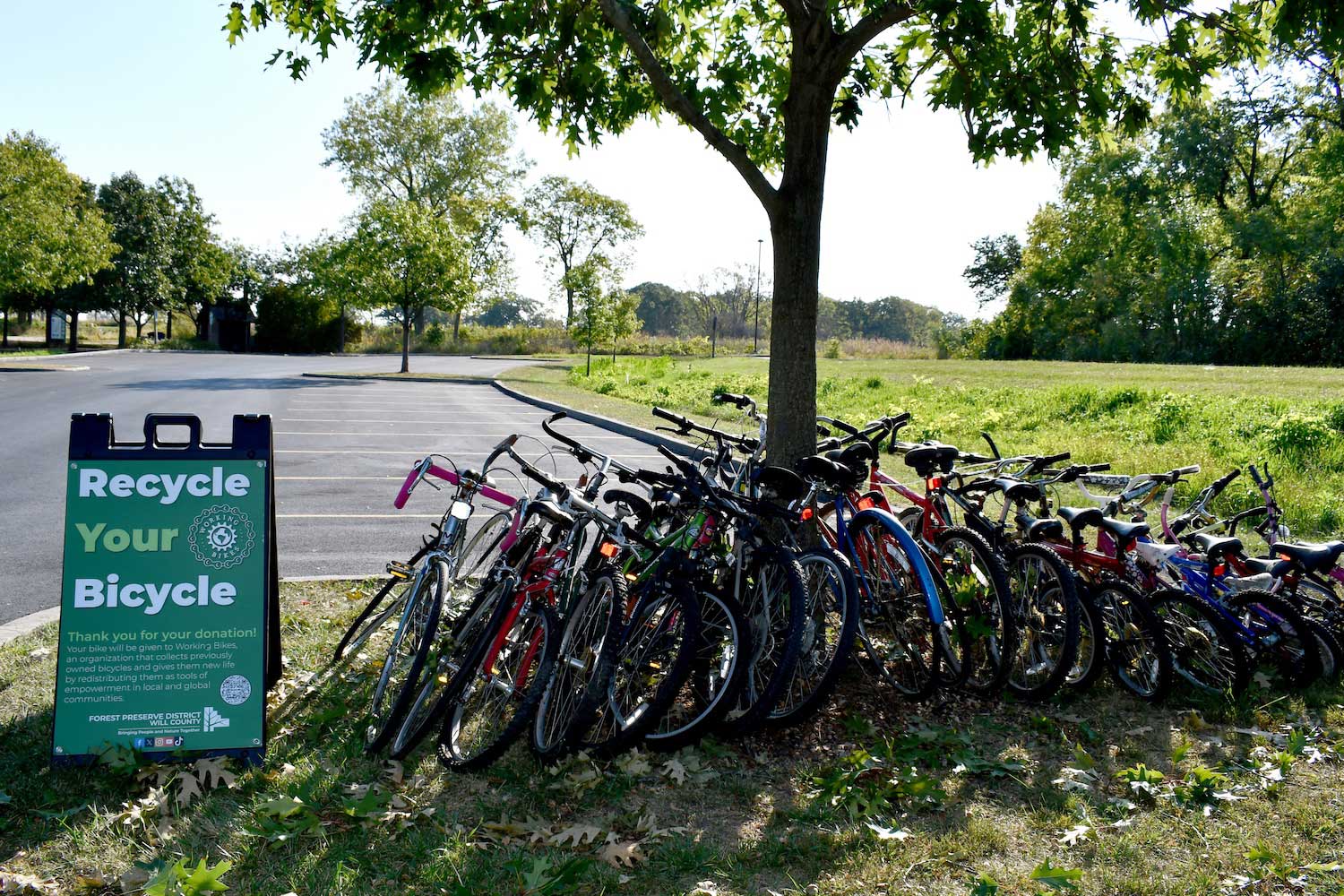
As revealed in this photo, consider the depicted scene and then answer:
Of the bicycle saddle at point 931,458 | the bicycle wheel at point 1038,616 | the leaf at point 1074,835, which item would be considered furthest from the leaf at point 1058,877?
the bicycle saddle at point 931,458

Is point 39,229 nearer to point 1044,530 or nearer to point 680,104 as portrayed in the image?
point 680,104

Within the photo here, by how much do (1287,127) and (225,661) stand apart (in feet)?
168

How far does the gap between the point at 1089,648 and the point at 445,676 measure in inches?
124

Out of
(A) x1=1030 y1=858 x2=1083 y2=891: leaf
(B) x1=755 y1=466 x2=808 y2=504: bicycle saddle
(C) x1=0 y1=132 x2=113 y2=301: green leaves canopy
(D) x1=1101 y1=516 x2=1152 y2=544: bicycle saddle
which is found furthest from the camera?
(C) x1=0 y1=132 x2=113 y2=301: green leaves canopy

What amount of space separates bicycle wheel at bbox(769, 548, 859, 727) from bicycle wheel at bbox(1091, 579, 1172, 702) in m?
1.37

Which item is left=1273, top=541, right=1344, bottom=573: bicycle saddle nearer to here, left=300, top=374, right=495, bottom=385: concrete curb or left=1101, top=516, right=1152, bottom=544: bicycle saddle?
left=1101, top=516, right=1152, bottom=544: bicycle saddle

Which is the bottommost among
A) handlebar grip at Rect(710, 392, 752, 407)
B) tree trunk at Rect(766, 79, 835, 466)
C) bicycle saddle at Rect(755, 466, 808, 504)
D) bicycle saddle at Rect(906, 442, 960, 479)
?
bicycle saddle at Rect(755, 466, 808, 504)

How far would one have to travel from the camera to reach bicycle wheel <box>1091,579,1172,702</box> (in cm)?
446

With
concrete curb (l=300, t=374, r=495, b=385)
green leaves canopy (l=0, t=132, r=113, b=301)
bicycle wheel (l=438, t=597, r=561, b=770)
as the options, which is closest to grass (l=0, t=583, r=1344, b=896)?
bicycle wheel (l=438, t=597, r=561, b=770)

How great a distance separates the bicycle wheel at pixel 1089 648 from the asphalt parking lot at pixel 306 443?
472 cm

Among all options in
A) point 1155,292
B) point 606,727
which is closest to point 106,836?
point 606,727

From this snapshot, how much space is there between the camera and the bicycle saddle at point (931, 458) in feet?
17.3

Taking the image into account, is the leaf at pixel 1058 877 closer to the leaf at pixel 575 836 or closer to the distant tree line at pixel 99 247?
the leaf at pixel 575 836

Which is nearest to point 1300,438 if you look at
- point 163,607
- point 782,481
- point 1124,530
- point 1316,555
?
point 1316,555
